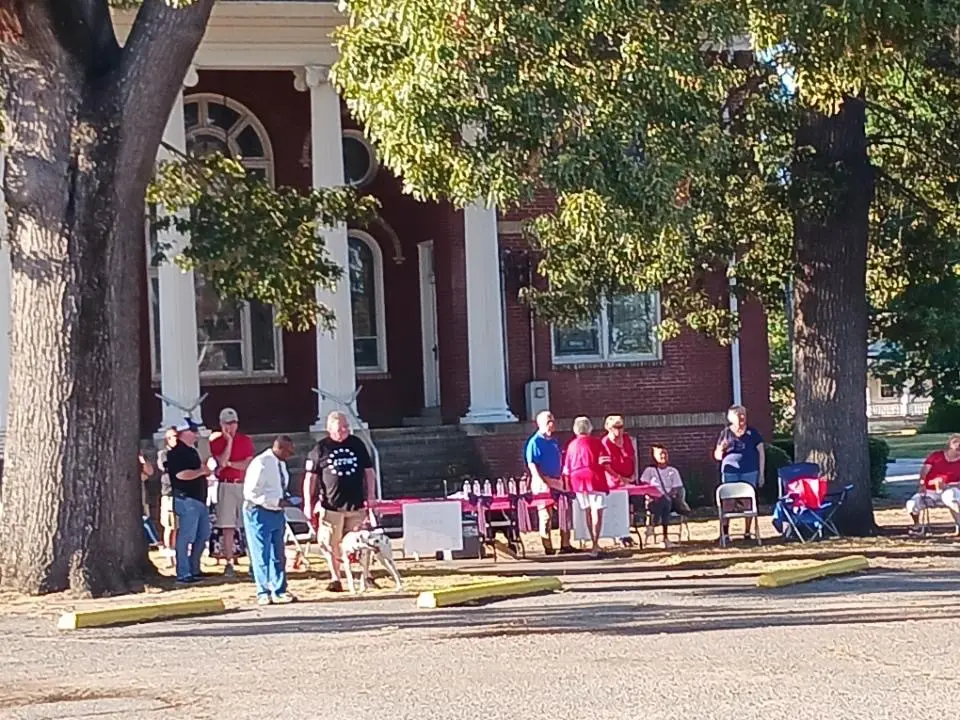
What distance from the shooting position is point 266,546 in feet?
50.4

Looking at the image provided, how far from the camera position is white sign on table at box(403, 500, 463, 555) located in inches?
698

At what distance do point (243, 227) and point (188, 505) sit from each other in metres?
3.24

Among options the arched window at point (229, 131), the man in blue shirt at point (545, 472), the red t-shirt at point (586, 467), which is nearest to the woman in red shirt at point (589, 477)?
the red t-shirt at point (586, 467)

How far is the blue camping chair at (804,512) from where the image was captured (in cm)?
1973

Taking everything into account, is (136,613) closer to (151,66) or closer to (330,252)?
(151,66)

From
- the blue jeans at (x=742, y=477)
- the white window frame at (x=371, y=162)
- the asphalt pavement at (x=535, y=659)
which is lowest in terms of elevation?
the asphalt pavement at (x=535, y=659)

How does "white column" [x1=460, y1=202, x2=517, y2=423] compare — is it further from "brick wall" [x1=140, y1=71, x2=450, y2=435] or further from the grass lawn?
the grass lawn

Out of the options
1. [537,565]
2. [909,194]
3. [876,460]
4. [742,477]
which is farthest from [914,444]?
[537,565]

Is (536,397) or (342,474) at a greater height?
(536,397)

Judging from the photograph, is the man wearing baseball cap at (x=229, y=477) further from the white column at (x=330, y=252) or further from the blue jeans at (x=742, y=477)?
the white column at (x=330, y=252)

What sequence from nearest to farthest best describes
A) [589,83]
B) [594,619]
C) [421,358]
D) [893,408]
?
[594,619] < [589,83] < [421,358] < [893,408]

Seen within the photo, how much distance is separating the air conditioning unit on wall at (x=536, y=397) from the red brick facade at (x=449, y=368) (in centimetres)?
16

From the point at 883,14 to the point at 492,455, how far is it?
12.8 metres

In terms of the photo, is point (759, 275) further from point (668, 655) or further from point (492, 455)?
point (668, 655)
